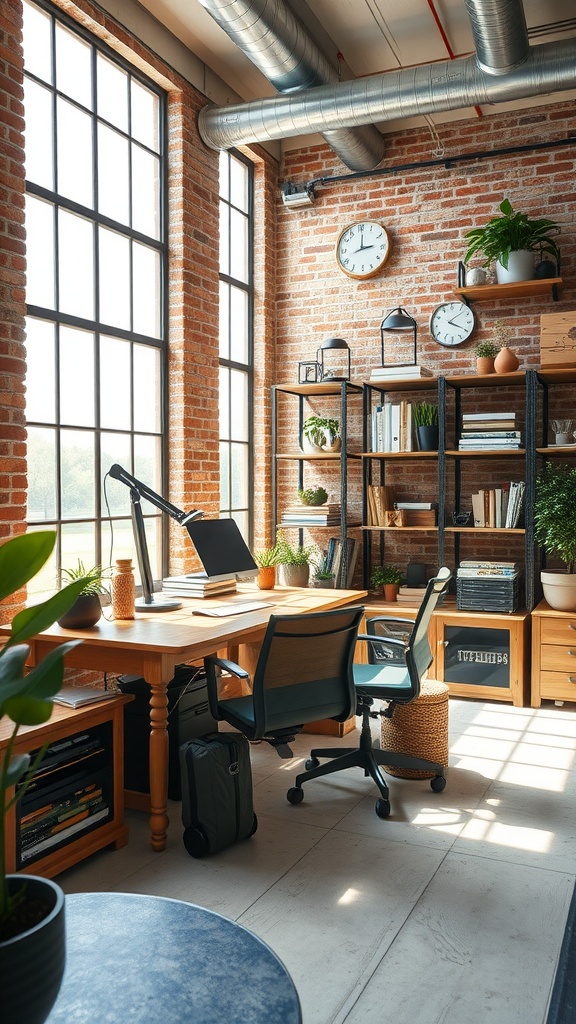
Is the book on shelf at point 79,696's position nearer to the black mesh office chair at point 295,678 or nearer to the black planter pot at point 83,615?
the black planter pot at point 83,615

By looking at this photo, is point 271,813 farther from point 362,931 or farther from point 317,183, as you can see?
point 317,183

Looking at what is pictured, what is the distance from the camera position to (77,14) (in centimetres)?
388

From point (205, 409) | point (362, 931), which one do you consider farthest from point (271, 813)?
point (205, 409)

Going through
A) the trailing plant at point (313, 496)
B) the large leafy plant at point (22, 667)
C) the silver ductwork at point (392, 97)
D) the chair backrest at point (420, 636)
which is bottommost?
the chair backrest at point (420, 636)

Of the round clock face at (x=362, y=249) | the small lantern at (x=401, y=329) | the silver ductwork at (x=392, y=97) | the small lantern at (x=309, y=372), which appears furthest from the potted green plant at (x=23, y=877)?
the round clock face at (x=362, y=249)

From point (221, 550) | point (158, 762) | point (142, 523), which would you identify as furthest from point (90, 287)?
point (158, 762)

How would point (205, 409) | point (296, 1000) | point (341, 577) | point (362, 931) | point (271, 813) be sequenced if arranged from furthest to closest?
point (341, 577) < point (205, 409) < point (271, 813) < point (362, 931) < point (296, 1000)

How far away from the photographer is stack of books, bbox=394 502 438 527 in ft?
17.6

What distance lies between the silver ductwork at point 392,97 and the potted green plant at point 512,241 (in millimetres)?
752

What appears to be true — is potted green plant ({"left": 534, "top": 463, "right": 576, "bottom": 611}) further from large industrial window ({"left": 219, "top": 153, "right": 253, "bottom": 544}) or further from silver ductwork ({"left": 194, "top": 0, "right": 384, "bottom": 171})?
silver ductwork ({"left": 194, "top": 0, "right": 384, "bottom": 171})

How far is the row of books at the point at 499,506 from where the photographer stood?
5027 millimetres

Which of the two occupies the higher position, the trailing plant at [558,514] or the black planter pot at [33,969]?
the trailing plant at [558,514]

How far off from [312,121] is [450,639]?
318 cm

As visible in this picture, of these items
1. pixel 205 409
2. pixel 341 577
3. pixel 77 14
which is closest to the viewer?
pixel 77 14
